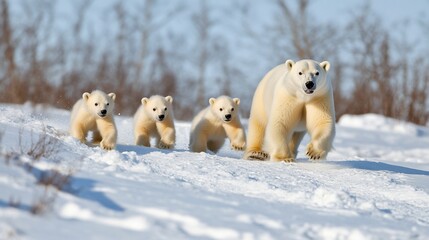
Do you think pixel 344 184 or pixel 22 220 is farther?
pixel 344 184

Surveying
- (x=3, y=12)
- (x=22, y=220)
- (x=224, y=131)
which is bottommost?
(x=22, y=220)

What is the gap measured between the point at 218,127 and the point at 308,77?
81.1 inches

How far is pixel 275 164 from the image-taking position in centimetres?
652

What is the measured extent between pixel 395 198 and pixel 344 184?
0.53 meters

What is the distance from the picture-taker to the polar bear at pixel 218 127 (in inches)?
326

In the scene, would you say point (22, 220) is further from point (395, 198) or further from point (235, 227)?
point (395, 198)

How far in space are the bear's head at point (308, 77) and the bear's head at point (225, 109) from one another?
1.42m

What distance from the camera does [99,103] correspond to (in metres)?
7.38

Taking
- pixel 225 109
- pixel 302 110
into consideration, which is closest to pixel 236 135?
pixel 225 109

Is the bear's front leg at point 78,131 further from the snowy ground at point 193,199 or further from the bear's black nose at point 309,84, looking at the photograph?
the bear's black nose at point 309,84

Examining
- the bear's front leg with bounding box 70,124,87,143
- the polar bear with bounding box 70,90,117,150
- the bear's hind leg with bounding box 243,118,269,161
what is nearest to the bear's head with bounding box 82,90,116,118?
the polar bear with bounding box 70,90,117,150

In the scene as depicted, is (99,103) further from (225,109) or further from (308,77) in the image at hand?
(308,77)

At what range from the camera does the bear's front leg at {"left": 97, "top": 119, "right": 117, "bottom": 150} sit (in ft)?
22.8

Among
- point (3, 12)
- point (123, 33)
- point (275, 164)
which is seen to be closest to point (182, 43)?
point (123, 33)
